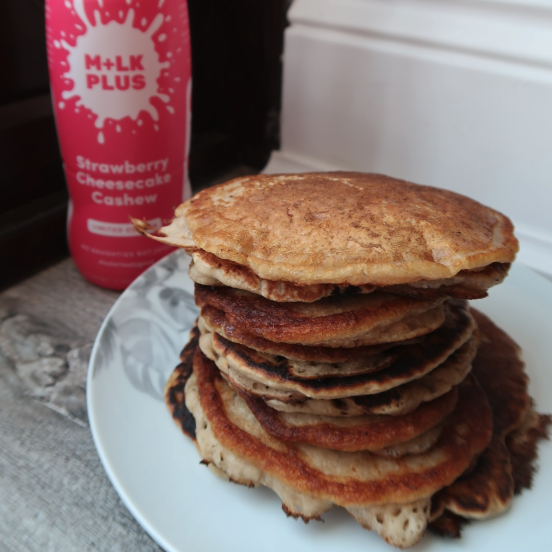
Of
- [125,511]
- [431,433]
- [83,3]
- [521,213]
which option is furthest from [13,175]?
[521,213]

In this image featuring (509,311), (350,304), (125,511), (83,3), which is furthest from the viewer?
(509,311)

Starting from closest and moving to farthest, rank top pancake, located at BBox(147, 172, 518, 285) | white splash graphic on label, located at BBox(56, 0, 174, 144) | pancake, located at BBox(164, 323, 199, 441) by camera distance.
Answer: top pancake, located at BBox(147, 172, 518, 285)
pancake, located at BBox(164, 323, 199, 441)
white splash graphic on label, located at BBox(56, 0, 174, 144)

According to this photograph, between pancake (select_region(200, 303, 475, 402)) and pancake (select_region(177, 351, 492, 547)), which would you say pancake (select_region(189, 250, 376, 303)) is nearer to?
pancake (select_region(200, 303, 475, 402))

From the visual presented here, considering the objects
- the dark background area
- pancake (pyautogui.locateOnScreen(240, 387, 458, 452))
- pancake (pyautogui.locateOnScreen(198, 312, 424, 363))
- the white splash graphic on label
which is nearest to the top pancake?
pancake (pyautogui.locateOnScreen(198, 312, 424, 363))

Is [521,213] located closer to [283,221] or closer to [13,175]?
[283,221]

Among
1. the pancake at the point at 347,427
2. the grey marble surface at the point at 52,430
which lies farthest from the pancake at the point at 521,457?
the grey marble surface at the point at 52,430

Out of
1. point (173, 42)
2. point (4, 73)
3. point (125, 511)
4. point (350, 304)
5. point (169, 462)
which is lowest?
point (125, 511)

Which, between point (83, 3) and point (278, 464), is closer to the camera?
point (278, 464)
